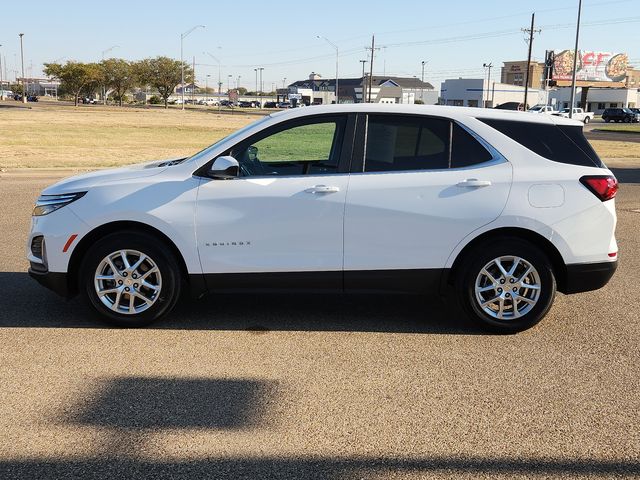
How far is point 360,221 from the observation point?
535 centimetres

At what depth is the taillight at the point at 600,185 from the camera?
17.8 feet

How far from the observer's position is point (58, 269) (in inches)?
215

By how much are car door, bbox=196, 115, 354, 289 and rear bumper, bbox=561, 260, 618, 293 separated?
6.10 feet

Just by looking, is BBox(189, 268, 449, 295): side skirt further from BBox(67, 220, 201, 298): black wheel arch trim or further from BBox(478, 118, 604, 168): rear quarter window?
BBox(478, 118, 604, 168): rear quarter window

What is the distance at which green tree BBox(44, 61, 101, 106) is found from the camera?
99.9 m

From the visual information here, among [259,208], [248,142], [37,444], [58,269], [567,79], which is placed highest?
[567,79]

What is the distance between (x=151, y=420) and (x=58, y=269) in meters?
2.11

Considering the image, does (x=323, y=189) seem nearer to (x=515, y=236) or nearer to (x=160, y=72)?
(x=515, y=236)

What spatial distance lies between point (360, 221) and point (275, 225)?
66cm

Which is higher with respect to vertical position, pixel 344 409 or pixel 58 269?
pixel 58 269

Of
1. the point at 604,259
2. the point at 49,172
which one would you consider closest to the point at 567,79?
the point at 49,172

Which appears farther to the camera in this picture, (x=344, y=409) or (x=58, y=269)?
(x=58, y=269)

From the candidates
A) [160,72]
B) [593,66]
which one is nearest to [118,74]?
[160,72]

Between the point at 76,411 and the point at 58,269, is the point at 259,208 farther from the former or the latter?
the point at 76,411
